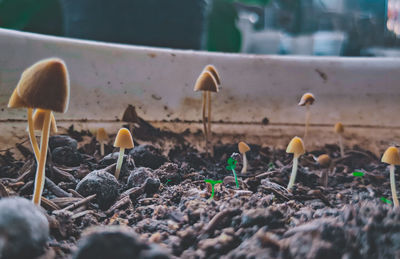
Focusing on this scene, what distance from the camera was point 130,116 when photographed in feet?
3.65

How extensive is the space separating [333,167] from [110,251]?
2.85 feet

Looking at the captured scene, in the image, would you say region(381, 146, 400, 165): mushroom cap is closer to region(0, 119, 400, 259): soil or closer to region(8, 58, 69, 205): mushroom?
region(0, 119, 400, 259): soil

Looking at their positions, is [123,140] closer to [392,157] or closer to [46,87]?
[46,87]

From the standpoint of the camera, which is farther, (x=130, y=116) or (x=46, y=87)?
(x=130, y=116)

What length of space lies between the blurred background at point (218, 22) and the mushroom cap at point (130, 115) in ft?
3.35

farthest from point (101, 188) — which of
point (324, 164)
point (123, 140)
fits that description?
point (324, 164)

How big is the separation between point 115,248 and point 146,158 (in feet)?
1.93

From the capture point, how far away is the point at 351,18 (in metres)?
5.65

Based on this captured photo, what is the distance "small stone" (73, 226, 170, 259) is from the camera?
13.3 inches

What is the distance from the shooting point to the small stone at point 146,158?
92 cm

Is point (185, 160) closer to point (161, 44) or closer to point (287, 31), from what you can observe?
point (161, 44)

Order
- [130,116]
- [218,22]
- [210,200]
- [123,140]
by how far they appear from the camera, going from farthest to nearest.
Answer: [218,22]
[130,116]
[123,140]
[210,200]

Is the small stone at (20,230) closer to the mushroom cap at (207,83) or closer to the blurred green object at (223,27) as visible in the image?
the mushroom cap at (207,83)

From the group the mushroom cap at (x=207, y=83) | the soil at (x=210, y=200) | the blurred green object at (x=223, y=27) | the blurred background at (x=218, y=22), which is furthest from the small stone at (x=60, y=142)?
the blurred green object at (x=223, y=27)
